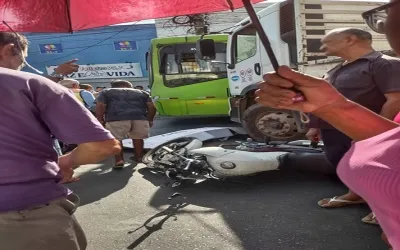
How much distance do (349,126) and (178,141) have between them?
4356mm

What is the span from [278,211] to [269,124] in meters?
2.92

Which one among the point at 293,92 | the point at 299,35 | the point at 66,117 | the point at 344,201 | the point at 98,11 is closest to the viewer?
the point at 293,92

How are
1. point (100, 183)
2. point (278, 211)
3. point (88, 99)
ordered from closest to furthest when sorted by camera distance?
point (278, 211)
point (100, 183)
point (88, 99)

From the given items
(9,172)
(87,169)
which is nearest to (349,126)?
(9,172)

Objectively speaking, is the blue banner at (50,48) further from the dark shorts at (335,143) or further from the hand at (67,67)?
the dark shorts at (335,143)

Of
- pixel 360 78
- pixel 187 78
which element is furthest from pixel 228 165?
pixel 187 78

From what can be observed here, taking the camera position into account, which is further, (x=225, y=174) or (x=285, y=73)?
(x=225, y=174)

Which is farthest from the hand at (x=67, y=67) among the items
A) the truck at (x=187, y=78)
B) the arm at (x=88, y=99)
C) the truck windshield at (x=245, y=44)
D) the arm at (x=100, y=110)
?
the truck at (x=187, y=78)

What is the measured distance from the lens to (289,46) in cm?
538

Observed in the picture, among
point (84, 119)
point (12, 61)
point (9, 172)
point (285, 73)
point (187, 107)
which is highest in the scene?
point (12, 61)

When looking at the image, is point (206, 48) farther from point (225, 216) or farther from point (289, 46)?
point (225, 216)

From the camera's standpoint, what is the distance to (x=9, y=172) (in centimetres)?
134

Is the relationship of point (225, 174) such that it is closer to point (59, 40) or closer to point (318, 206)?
point (318, 206)

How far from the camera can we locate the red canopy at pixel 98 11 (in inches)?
78.8
